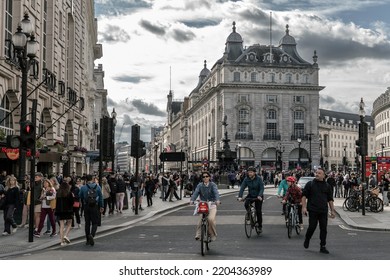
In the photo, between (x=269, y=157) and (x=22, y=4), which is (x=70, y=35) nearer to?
(x=22, y=4)

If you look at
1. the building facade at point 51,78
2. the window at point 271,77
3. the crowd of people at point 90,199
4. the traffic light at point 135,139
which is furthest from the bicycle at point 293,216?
the window at point 271,77

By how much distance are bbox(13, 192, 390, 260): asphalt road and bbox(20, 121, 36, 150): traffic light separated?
2651 millimetres

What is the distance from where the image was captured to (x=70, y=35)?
1858 inches

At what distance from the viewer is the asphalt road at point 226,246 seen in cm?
1243

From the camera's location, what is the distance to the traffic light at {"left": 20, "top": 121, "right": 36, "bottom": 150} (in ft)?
49.4

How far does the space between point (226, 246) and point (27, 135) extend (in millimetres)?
5438

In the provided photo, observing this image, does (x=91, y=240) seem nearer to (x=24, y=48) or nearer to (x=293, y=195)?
(x=24, y=48)

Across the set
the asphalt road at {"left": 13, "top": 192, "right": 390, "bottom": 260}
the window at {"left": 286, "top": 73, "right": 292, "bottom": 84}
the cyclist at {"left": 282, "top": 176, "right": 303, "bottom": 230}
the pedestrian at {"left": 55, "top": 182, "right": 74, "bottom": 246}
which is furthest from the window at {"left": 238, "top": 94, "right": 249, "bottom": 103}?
the pedestrian at {"left": 55, "top": 182, "right": 74, "bottom": 246}

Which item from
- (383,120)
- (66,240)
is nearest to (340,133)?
(383,120)

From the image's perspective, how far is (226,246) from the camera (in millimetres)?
14234

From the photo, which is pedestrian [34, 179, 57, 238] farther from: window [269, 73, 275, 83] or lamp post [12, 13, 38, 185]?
window [269, 73, 275, 83]

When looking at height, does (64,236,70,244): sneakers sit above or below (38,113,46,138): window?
below

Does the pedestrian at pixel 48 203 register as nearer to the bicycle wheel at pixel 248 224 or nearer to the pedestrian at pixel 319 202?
the bicycle wheel at pixel 248 224

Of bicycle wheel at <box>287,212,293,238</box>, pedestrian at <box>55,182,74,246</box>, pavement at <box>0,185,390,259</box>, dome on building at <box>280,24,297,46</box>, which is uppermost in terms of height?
dome on building at <box>280,24,297,46</box>
